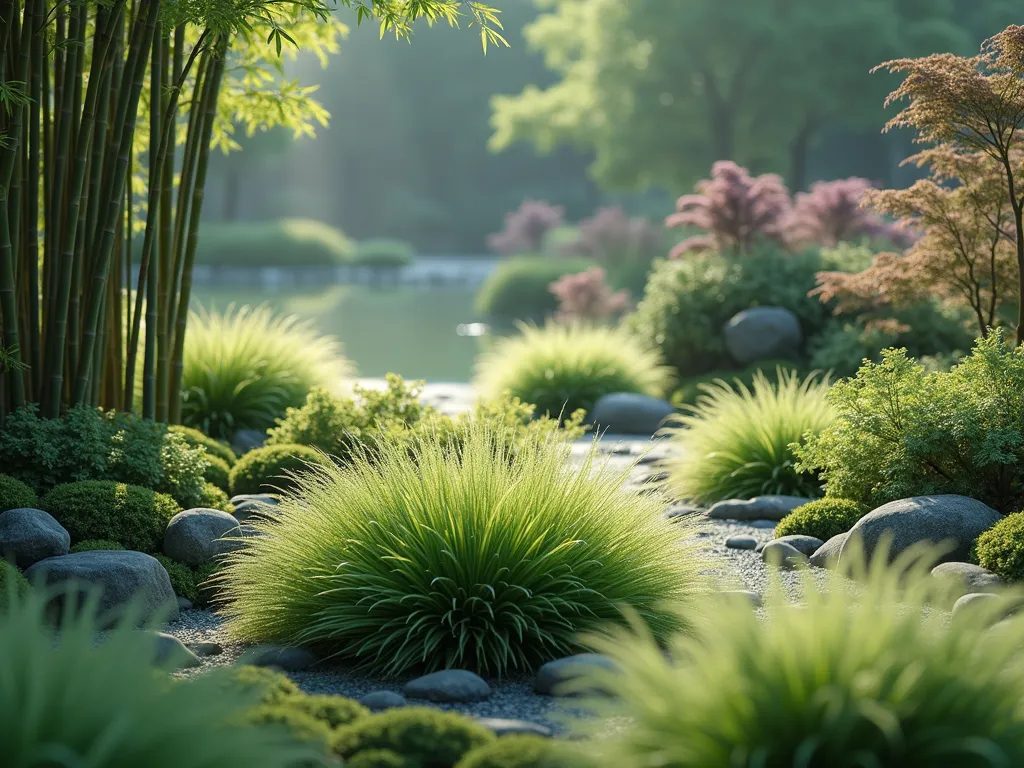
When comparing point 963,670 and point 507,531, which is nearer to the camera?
point 963,670

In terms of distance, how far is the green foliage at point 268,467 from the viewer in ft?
19.0

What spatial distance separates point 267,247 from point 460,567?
2862cm

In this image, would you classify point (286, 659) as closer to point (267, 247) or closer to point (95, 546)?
point (95, 546)

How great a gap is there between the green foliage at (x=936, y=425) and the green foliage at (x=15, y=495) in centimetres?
350

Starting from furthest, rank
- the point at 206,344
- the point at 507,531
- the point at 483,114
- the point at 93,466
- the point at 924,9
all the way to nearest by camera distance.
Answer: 1. the point at 483,114
2. the point at 924,9
3. the point at 206,344
4. the point at 93,466
5. the point at 507,531

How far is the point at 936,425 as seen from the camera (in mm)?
4793

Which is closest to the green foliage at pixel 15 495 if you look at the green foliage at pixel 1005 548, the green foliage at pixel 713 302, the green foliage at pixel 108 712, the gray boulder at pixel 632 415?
the green foliage at pixel 108 712

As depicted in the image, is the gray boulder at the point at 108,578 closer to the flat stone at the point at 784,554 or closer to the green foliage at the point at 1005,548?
the flat stone at the point at 784,554

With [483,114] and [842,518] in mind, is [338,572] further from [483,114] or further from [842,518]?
[483,114]

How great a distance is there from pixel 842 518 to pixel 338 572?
2.48 metres

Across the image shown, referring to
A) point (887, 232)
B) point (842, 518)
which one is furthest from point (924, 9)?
point (842, 518)

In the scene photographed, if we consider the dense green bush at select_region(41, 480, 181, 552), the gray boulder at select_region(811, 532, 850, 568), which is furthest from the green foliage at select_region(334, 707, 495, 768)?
the gray boulder at select_region(811, 532, 850, 568)

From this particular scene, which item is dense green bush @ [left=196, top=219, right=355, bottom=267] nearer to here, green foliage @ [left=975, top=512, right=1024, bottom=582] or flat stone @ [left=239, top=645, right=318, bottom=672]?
flat stone @ [left=239, top=645, right=318, bottom=672]

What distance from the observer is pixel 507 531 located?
12.1 feet
